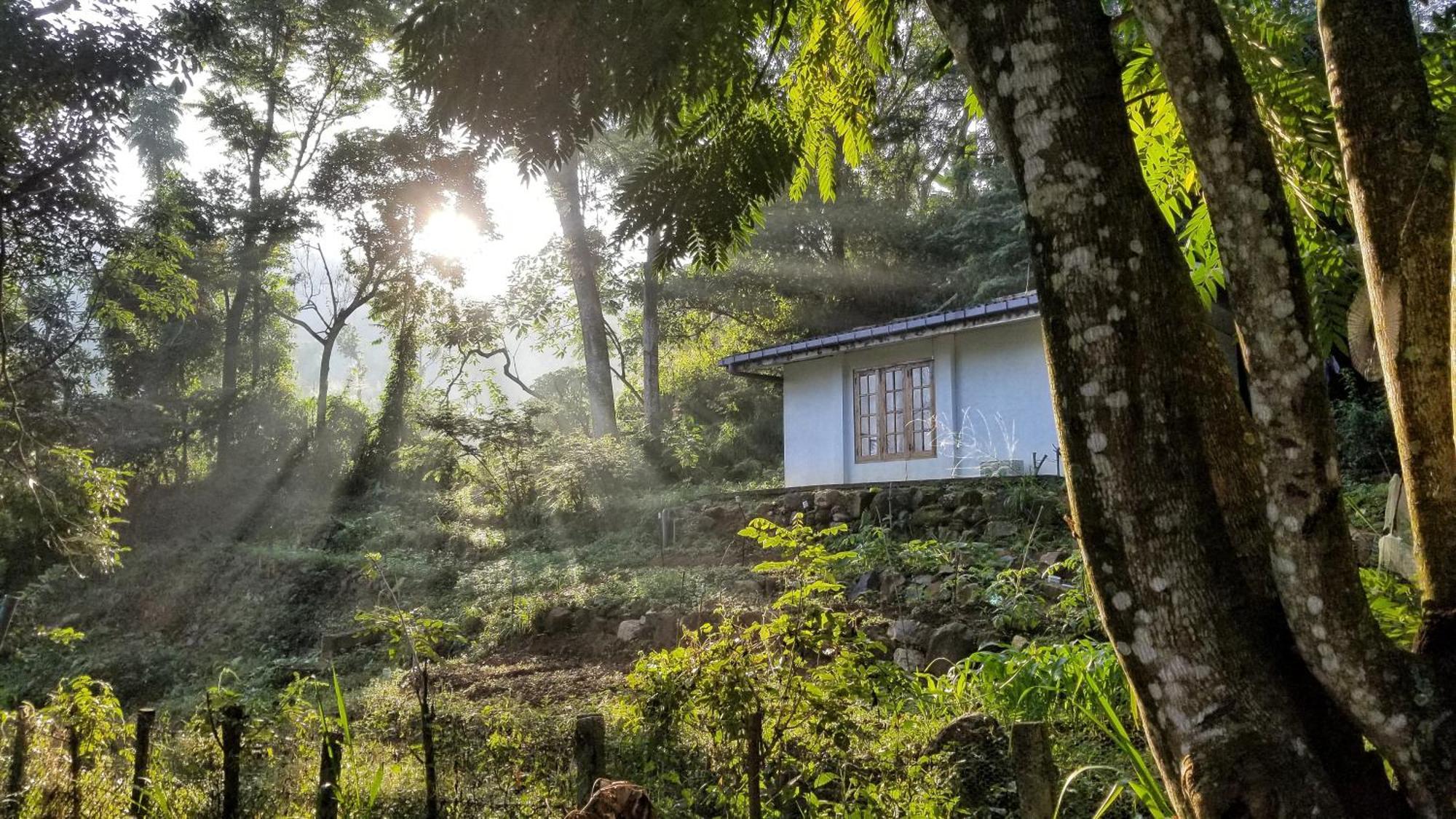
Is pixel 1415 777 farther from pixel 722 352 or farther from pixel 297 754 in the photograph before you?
pixel 722 352

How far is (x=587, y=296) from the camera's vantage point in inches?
872

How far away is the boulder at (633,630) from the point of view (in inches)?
341

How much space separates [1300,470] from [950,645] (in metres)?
4.70

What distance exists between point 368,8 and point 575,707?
61.7 ft

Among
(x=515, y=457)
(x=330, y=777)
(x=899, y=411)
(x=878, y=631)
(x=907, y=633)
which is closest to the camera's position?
(x=330, y=777)

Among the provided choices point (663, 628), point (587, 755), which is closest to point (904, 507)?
point (663, 628)

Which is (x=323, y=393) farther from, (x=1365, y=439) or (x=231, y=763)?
(x=231, y=763)

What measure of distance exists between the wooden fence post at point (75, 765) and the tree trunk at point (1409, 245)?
4.98 metres

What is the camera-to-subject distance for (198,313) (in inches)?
992

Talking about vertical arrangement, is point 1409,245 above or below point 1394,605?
above

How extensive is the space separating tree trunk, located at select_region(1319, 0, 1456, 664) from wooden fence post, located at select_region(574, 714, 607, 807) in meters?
2.26

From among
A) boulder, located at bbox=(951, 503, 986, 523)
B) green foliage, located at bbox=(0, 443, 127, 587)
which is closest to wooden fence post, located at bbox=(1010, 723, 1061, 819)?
boulder, located at bbox=(951, 503, 986, 523)

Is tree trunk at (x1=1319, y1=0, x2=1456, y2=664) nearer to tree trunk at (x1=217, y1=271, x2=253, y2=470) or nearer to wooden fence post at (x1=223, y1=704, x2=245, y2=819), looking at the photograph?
wooden fence post at (x1=223, y1=704, x2=245, y2=819)

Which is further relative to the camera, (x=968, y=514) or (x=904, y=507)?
(x=904, y=507)
